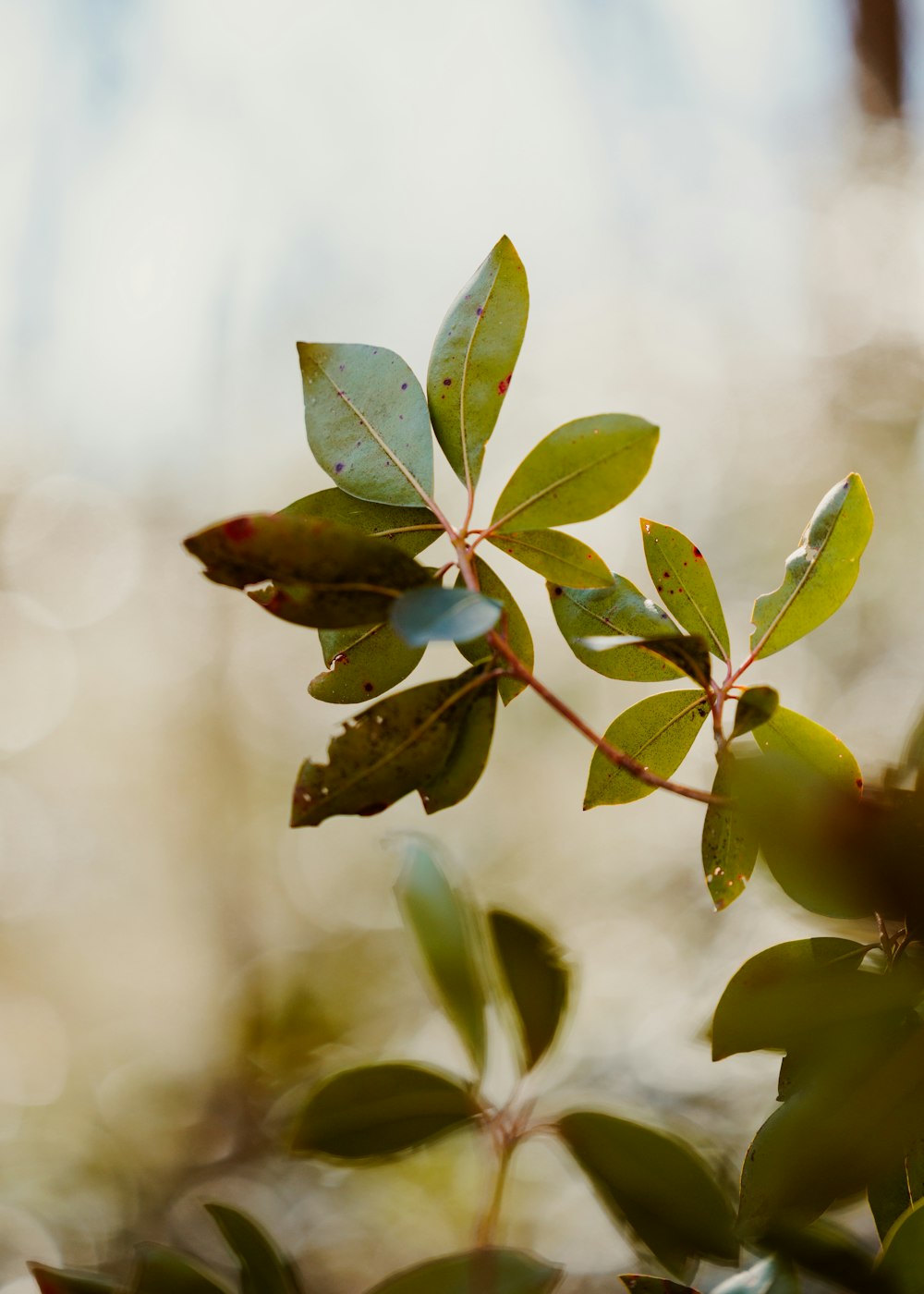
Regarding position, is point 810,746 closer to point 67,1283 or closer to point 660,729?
point 660,729

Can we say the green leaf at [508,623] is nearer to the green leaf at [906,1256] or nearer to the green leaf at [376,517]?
the green leaf at [376,517]

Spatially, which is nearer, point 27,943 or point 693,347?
point 27,943

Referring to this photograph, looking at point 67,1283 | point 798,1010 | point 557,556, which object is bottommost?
point 67,1283

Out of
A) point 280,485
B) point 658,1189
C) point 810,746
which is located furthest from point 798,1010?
point 280,485

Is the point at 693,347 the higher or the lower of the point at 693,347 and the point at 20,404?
the higher

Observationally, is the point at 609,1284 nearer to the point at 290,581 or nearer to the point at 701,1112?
the point at 701,1112

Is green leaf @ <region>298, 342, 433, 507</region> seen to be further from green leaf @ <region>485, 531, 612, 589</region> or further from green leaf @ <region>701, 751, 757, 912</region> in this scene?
green leaf @ <region>701, 751, 757, 912</region>

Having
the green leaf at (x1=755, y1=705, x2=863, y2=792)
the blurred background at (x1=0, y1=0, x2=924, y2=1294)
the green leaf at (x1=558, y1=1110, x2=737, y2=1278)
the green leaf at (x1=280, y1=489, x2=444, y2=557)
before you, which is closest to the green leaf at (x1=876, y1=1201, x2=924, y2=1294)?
the green leaf at (x1=558, y1=1110, x2=737, y2=1278)

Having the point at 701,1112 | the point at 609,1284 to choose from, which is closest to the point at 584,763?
the point at 701,1112
